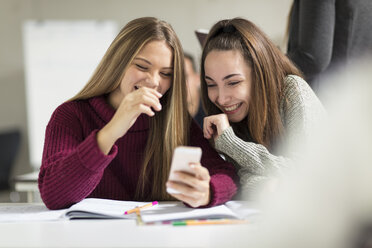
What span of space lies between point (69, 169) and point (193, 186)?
29 centimetres

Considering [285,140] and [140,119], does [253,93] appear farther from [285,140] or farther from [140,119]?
[140,119]

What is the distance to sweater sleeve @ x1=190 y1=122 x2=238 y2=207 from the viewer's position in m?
1.04

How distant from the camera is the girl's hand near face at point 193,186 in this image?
0.93m

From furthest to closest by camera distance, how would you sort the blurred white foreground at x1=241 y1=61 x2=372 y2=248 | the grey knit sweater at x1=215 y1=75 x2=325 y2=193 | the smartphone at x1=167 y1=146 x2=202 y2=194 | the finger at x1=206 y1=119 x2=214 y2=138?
the finger at x1=206 y1=119 x2=214 y2=138
the grey knit sweater at x1=215 y1=75 x2=325 y2=193
the smartphone at x1=167 y1=146 x2=202 y2=194
the blurred white foreground at x1=241 y1=61 x2=372 y2=248

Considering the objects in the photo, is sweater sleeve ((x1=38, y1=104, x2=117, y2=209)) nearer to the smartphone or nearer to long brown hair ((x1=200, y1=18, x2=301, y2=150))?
the smartphone

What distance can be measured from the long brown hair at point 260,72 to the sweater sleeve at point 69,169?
0.46 metres

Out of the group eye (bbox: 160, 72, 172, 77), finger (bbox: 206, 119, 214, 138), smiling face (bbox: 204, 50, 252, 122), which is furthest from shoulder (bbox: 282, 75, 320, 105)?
eye (bbox: 160, 72, 172, 77)

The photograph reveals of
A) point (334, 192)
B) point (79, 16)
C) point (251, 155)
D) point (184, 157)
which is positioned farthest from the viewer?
point (79, 16)

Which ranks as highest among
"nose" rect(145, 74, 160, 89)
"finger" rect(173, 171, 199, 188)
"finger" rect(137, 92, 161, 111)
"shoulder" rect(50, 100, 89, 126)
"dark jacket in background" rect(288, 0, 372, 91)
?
"dark jacket in background" rect(288, 0, 372, 91)

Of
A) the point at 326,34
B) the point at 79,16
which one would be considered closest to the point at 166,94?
the point at 326,34

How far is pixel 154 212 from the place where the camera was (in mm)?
973

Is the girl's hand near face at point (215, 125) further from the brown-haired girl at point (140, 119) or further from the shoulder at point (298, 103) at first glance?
the shoulder at point (298, 103)

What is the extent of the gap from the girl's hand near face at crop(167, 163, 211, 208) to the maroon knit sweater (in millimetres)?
44

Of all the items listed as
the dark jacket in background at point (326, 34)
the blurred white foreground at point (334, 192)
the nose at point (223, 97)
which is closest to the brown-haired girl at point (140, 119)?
the nose at point (223, 97)
